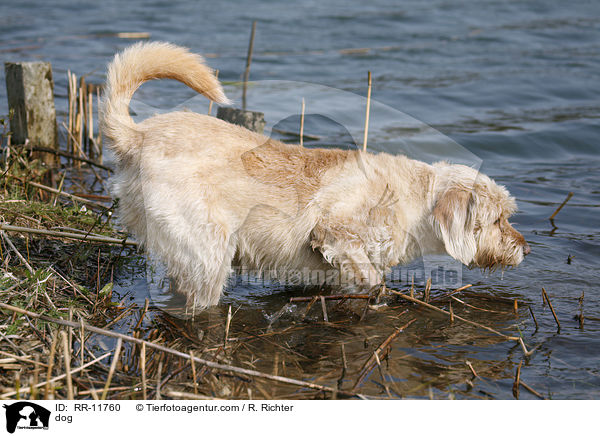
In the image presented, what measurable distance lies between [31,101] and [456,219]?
5.17 meters

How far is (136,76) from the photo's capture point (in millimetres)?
4133

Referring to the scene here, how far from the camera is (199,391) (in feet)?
11.0

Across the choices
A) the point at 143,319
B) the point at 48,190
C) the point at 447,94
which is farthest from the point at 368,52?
the point at 143,319

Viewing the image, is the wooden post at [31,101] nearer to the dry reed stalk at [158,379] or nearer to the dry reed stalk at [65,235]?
the dry reed stalk at [65,235]

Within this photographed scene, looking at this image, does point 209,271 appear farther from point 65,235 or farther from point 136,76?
point 136,76

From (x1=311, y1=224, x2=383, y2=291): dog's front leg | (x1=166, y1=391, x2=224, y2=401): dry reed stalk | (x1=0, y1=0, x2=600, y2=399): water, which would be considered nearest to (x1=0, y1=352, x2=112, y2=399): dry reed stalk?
(x1=166, y1=391, x2=224, y2=401): dry reed stalk

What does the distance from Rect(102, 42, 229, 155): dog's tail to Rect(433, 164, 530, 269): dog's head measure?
1763mm

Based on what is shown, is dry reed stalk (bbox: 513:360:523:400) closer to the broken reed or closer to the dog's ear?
the dog's ear

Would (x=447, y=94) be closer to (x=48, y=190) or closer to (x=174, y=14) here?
(x=48, y=190)

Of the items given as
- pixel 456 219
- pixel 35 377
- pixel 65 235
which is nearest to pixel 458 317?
pixel 456 219

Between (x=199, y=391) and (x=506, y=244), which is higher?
(x=506, y=244)

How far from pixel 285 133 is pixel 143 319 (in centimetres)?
568
